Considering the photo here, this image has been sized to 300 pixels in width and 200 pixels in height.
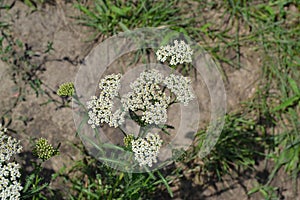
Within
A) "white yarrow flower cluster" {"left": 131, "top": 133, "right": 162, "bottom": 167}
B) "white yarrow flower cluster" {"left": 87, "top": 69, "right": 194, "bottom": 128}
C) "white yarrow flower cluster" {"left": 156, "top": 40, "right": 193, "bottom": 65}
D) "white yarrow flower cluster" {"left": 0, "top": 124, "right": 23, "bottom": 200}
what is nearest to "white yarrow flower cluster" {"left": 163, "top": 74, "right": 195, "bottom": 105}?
"white yarrow flower cluster" {"left": 87, "top": 69, "right": 194, "bottom": 128}

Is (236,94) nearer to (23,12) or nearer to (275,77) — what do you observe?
(275,77)

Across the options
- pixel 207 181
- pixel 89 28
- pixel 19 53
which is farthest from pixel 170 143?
pixel 19 53

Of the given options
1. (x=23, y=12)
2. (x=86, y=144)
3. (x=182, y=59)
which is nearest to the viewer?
(x=182, y=59)

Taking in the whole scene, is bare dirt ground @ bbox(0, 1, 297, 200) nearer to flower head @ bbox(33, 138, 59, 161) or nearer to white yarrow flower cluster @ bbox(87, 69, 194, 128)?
flower head @ bbox(33, 138, 59, 161)

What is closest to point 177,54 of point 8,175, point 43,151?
point 43,151

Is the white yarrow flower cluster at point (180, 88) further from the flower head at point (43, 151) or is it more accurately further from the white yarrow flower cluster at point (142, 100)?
the flower head at point (43, 151)

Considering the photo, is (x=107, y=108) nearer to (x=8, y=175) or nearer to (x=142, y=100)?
(x=142, y=100)

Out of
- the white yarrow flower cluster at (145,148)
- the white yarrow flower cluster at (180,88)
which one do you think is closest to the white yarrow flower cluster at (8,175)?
the white yarrow flower cluster at (145,148)
